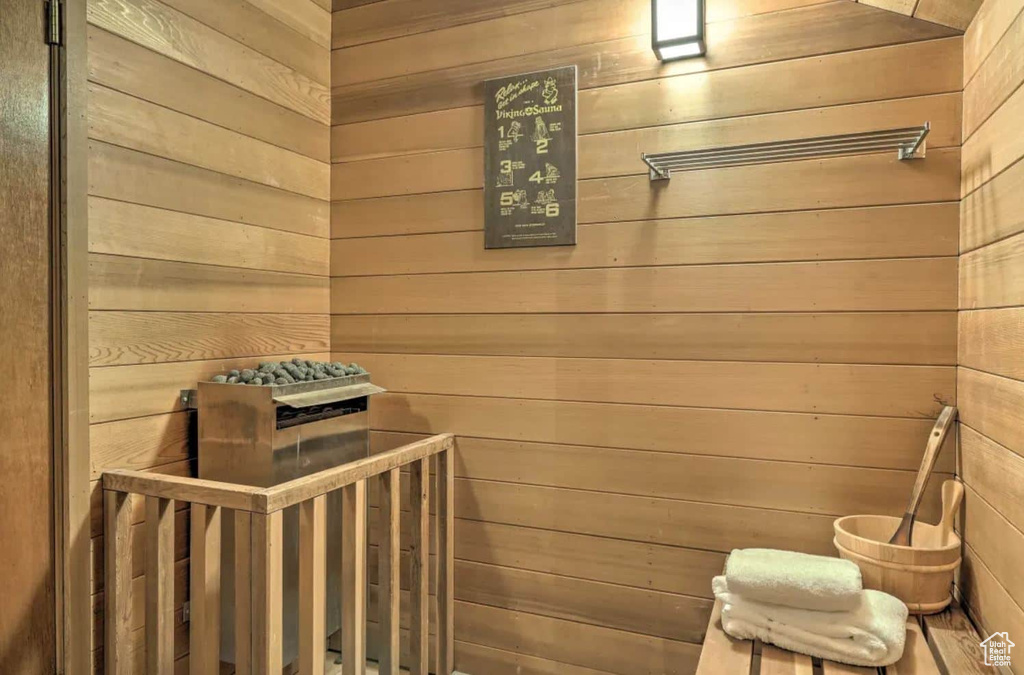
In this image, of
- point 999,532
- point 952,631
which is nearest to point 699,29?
point 999,532

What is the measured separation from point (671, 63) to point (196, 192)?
143 centimetres

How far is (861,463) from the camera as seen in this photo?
1.80 metres

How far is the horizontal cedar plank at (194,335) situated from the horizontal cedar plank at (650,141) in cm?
53

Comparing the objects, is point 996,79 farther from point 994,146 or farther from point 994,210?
point 994,210

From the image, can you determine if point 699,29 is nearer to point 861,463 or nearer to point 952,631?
point 861,463

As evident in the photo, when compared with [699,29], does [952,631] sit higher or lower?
lower

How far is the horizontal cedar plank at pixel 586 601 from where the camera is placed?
2.00 m

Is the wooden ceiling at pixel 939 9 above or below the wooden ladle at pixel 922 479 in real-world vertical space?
above

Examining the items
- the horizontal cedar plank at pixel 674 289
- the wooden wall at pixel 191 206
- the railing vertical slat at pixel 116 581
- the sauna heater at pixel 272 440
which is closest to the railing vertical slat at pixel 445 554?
the sauna heater at pixel 272 440

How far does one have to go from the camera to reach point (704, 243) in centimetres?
196

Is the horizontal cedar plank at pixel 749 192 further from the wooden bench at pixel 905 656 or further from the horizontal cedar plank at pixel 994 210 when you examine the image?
the wooden bench at pixel 905 656

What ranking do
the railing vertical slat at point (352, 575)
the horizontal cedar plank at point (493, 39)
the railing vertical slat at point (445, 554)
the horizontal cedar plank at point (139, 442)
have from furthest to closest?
the railing vertical slat at point (445, 554)
the horizontal cedar plank at point (493, 39)
the railing vertical slat at point (352, 575)
the horizontal cedar plank at point (139, 442)

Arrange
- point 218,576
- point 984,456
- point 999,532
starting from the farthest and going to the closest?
point 218,576
point 984,456
point 999,532

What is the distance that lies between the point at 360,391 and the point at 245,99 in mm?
973
